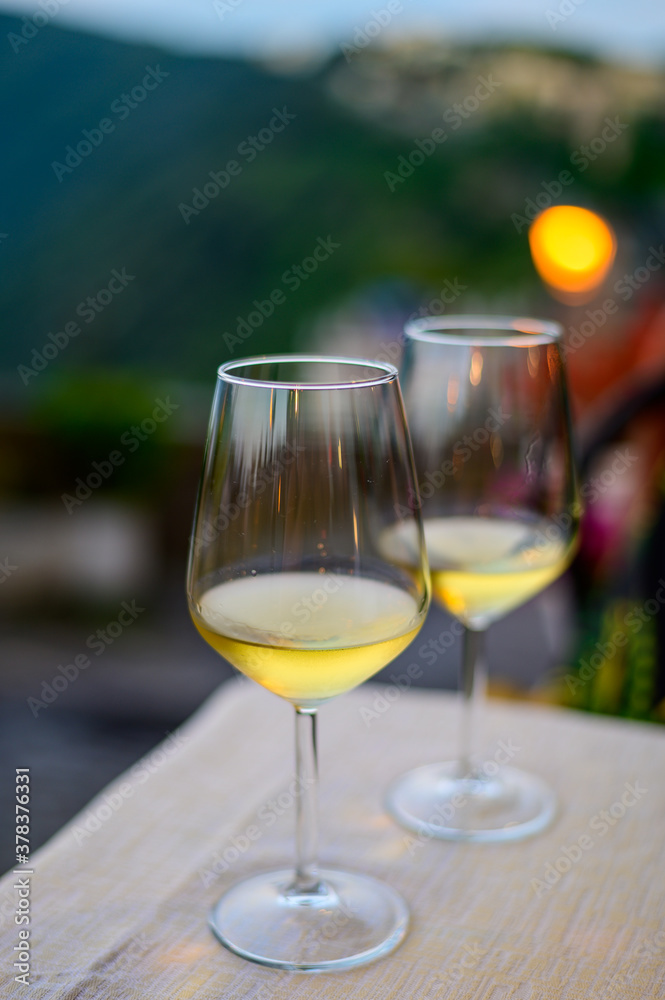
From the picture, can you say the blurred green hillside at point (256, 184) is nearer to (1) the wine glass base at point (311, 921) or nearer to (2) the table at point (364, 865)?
(2) the table at point (364, 865)

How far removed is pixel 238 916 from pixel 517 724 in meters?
0.38

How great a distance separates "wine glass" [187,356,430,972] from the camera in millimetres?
539

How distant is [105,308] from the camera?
4254 mm

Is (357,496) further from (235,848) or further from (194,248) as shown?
(194,248)

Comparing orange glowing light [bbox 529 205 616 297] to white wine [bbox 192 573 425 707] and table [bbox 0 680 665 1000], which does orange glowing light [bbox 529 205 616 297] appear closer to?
table [bbox 0 680 665 1000]

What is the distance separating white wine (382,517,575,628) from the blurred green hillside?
3.08 m

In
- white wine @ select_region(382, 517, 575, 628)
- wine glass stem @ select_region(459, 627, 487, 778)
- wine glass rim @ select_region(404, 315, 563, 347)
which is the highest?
wine glass rim @ select_region(404, 315, 563, 347)

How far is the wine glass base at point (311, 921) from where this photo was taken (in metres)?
0.57

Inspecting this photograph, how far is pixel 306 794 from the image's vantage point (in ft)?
1.99

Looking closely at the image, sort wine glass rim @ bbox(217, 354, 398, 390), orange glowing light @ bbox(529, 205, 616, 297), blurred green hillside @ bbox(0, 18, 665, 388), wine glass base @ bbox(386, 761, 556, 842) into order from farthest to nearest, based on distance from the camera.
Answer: blurred green hillside @ bbox(0, 18, 665, 388) < orange glowing light @ bbox(529, 205, 616, 297) < wine glass base @ bbox(386, 761, 556, 842) < wine glass rim @ bbox(217, 354, 398, 390)

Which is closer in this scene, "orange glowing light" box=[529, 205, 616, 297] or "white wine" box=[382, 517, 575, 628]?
"white wine" box=[382, 517, 575, 628]

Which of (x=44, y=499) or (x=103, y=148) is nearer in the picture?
(x=44, y=499)

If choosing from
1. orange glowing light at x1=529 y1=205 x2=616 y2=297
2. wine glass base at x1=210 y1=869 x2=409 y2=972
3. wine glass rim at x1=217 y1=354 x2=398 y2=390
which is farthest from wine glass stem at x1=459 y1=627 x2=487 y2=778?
orange glowing light at x1=529 y1=205 x2=616 y2=297

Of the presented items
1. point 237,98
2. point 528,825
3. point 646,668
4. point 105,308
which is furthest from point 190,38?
point 528,825
